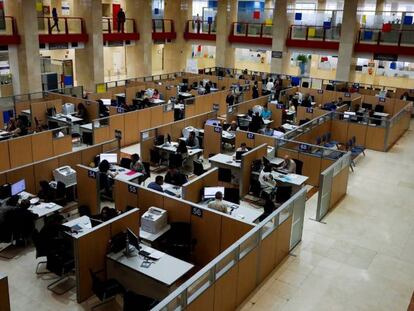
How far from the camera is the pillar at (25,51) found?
21.0 m

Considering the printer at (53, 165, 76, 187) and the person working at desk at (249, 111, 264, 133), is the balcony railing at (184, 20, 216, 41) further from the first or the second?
the printer at (53, 165, 76, 187)

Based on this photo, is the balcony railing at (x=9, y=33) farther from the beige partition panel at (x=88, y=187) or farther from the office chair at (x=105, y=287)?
the office chair at (x=105, y=287)

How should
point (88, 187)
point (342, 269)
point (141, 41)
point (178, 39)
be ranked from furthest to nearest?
point (178, 39), point (141, 41), point (88, 187), point (342, 269)

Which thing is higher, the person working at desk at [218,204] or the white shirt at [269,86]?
the white shirt at [269,86]

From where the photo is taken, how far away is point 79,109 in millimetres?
17219

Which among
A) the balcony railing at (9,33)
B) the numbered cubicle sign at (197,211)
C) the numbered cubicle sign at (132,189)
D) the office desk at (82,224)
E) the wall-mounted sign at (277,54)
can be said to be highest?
the balcony railing at (9,33)

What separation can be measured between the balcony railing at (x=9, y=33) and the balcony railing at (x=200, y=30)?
42.3 feet

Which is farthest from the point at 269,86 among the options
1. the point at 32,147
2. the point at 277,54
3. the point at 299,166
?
the point at 32,147

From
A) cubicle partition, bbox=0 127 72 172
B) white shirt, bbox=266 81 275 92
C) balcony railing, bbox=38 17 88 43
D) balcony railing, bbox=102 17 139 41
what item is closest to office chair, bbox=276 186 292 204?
cubicle partition, bbox=0 127 72 172

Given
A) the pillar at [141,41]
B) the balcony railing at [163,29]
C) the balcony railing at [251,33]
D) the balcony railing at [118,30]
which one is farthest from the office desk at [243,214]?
the balcony railing at [163,29]

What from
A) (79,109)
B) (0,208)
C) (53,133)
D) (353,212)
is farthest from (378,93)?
(0,208)

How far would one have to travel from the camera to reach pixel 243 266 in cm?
737

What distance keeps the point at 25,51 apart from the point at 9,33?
1.22 metres

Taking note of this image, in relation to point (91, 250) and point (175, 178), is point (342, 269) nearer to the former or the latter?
point (175, 178)
